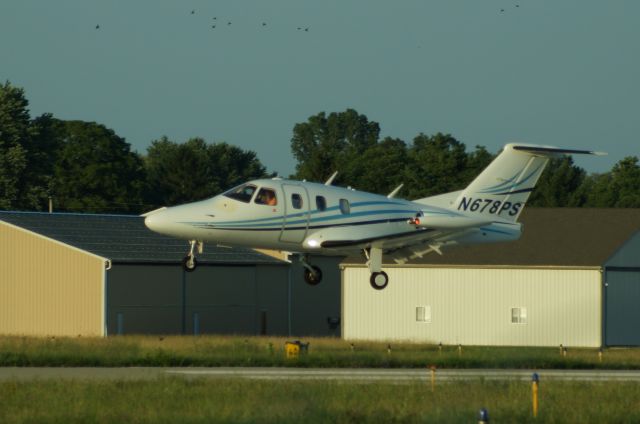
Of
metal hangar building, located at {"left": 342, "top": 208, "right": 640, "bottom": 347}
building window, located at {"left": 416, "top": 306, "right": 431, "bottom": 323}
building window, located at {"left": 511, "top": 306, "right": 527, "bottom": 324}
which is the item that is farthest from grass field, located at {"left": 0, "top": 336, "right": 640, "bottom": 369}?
building window, located at {"left": 416, "top": 306, "right": 431, "bottom": 323}

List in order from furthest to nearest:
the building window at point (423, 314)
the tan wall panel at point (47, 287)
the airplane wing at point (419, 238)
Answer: the building window at point (423, 314) → the tan wall panel at point (47, 287) → the airplane wing at point (419, 238)

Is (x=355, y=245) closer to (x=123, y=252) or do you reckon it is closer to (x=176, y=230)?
(x=176, y=230)

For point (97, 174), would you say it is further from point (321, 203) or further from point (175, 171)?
point (321, 203)

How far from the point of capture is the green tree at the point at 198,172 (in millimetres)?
134375

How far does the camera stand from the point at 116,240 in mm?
67500

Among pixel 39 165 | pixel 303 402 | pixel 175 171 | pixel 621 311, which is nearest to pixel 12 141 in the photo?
pixel 39 165

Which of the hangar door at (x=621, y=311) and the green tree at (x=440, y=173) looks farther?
the green tree at (x=440, y=173)

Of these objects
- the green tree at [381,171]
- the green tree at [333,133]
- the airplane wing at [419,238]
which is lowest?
the airplane wing at [419,238]

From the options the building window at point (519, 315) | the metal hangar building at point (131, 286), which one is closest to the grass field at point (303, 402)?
the building window at point (519, 315)

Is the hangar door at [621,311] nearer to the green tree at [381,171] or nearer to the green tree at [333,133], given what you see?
the green tree at [381,171]

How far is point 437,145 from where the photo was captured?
391ft

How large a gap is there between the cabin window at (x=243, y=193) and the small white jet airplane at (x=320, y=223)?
3 centimetres

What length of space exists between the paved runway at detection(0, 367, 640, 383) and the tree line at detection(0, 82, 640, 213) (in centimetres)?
5974

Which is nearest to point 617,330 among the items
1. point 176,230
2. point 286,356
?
point 286,356
